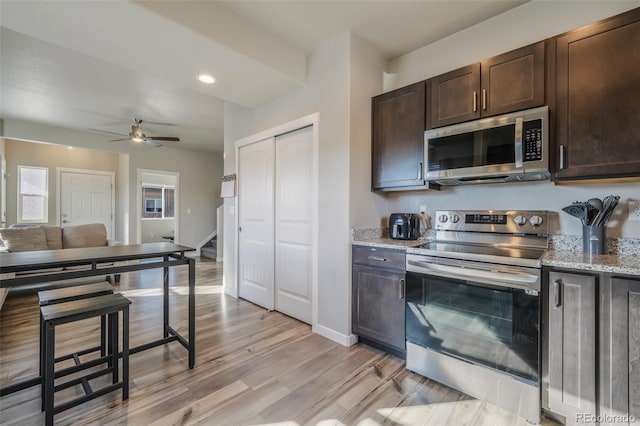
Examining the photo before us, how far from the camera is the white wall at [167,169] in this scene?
534 centimetres

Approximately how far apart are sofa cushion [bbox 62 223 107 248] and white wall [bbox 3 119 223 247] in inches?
59.5

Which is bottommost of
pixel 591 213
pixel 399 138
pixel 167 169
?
pixel 591 213

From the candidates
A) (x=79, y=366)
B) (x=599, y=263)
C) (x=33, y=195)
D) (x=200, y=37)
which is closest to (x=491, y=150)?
(x=599, y=263)

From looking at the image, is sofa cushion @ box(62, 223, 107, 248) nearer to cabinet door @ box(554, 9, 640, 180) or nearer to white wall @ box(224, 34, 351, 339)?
white wall @ box(224, 34, 351, 339)

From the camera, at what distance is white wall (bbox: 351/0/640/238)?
73.9 inches

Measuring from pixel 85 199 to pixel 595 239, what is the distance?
887 cm

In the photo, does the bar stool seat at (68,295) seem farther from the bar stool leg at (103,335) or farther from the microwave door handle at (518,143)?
the microwave door handle at (518,143)

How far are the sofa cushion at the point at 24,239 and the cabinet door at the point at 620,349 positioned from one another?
20.5 ft

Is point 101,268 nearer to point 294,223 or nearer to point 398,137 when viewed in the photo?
point 294,223

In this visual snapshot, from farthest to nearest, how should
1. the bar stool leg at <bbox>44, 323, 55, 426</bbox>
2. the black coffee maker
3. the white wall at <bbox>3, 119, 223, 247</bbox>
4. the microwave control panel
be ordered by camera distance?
1. the white wall at <bbox>3, 119, 223, 247</bbox>
2. the black coffee maker
3. the microwave control panel
4. the bar stool leg at <bbox>44, 323, 55, 426</bbox>

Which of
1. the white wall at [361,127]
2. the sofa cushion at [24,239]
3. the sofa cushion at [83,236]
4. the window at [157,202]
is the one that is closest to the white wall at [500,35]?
the white wall at [361,127]

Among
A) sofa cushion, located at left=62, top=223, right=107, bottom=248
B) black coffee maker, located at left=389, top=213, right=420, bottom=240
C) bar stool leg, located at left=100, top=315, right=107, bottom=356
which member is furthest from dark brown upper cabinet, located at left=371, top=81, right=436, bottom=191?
sofa cushion, located at left=62, top=223, right=107, bottom=248

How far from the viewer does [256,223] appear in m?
3.53

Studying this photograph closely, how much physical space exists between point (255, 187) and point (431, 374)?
2.64 metres
